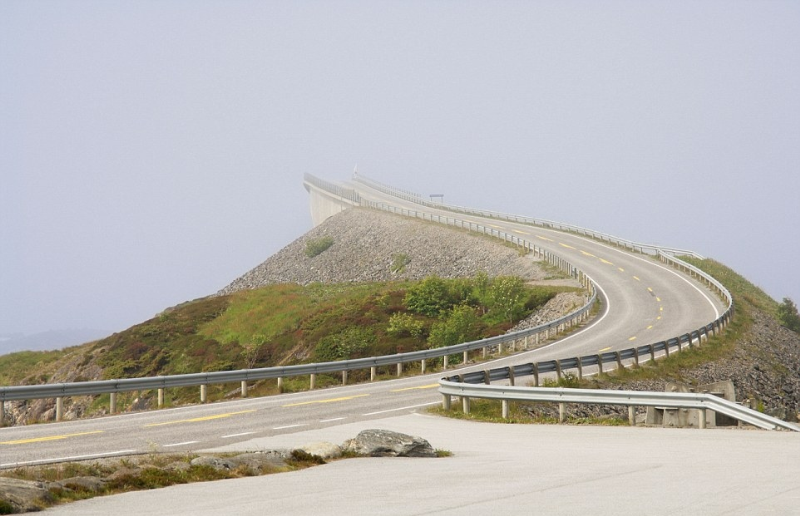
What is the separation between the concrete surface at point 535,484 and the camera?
31.3ft

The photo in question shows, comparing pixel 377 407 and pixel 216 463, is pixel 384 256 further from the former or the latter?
pixel 216 463

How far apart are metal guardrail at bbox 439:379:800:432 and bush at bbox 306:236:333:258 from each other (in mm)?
76623

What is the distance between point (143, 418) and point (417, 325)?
30.2 metres

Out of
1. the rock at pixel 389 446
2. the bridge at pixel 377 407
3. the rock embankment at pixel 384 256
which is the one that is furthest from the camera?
the rock embankment at pixel 384 256

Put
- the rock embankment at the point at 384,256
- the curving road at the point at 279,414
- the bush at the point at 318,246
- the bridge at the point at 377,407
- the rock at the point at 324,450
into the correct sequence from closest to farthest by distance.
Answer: the rock at the point at 324,450 < the bridge at the point at 377,407 < the curving road at the point at 279,414 < the rock embankment at the point at 384,256 < the bush at the point at 318,246

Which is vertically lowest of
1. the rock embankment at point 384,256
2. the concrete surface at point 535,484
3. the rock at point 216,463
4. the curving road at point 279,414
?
the concrete surface at point 535,484

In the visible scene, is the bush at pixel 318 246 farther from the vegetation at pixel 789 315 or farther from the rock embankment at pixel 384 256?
the vegetation at pixel 789 315

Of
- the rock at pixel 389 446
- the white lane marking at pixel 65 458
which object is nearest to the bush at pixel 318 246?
the white lane marking at pixel 65 458

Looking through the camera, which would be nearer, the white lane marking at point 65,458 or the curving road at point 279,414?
the white lane marking at point 65,458

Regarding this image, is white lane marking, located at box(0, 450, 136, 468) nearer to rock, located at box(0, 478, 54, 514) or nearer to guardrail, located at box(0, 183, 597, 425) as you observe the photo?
rock, located at box(0, 478, 54, 514)

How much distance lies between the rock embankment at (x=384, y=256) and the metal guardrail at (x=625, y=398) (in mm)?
41738

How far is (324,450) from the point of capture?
49.2 feet

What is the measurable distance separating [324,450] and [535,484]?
4.81 meters

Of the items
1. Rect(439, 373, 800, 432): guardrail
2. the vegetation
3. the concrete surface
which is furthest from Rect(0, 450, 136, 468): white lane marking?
the vegetation
